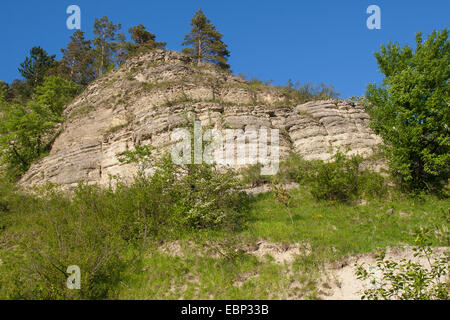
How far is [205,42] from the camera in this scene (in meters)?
37.8

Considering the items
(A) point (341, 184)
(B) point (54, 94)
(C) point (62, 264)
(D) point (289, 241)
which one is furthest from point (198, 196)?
(B) point (54, 94)

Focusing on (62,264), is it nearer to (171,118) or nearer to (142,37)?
(171,118)

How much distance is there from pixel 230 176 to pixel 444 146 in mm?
10557

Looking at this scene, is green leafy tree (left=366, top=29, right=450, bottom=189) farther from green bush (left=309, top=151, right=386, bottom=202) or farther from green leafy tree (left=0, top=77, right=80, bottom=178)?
green leafy tree (left=0, top=77, right=80, bottom=178)

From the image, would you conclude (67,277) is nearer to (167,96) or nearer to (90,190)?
(90,190)

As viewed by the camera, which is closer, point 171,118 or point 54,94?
point 171,118

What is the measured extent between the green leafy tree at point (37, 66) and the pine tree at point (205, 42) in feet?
81.4

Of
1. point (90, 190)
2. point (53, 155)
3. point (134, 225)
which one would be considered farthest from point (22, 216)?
point (53, 155)

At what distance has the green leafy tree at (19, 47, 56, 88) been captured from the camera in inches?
1781

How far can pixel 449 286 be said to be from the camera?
7.12 m

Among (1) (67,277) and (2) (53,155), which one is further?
(2) (53,155)

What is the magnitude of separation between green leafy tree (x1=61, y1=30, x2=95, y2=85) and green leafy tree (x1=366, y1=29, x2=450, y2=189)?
44653 mm

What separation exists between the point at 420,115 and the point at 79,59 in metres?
50.4

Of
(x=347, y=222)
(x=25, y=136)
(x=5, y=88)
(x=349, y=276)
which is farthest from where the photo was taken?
(x=5, y=88)
